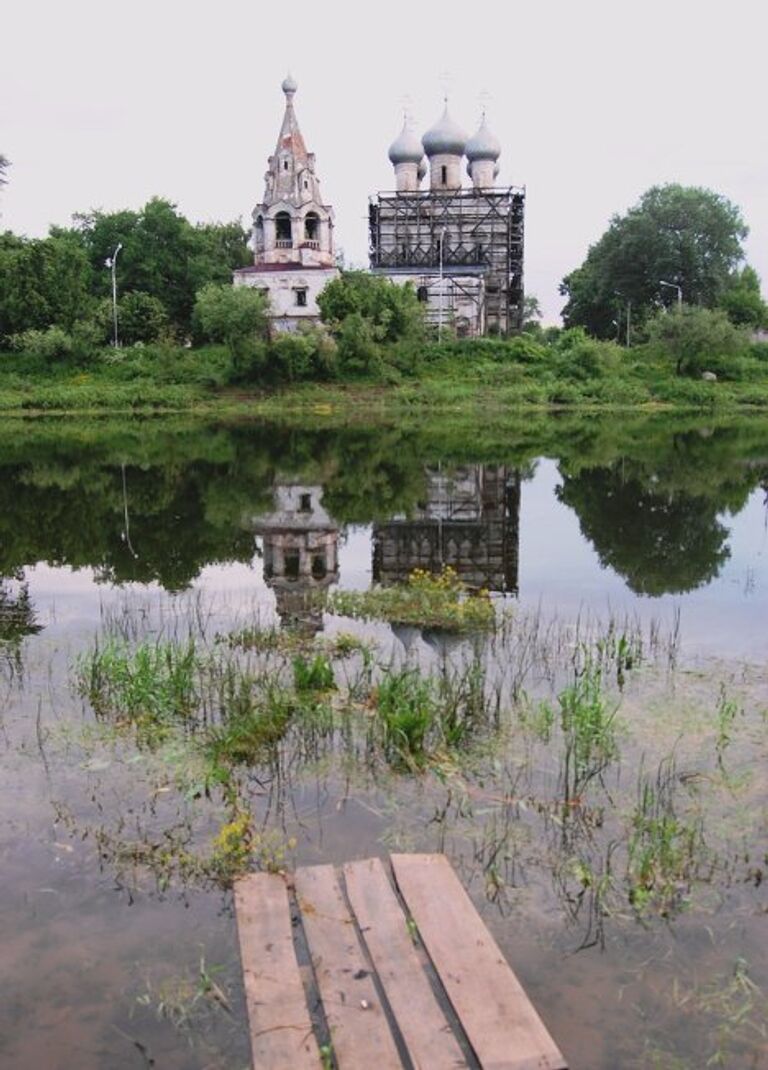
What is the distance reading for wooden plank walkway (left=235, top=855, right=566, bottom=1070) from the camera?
14.0 ft

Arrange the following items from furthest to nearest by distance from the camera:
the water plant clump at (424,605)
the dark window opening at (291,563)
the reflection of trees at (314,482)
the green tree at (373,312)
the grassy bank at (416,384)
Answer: the green tree at (373,312)
the grassy bank at (416,384)
the reflection of trees at (314,482)
the dark window opening at (291,563)
the water plant clump at (424,605)

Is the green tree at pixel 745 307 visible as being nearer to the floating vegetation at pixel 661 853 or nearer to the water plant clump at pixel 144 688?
the water plant clump at pixel 144 688

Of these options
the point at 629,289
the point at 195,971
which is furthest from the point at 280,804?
the point at 629,289

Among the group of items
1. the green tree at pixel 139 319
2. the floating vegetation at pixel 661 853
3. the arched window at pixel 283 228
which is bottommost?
the floating vegetation at pixel 661 853

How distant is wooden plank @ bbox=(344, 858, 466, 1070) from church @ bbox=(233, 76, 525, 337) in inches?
1950

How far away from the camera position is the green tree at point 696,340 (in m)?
51.0

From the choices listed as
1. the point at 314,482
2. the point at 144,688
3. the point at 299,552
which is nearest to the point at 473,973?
the point at 144,688

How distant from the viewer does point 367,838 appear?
21.0 feet

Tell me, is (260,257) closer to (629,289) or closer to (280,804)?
(629,289)

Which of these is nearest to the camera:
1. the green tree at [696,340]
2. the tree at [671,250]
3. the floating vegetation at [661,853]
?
the floating vegetation at [661,853]

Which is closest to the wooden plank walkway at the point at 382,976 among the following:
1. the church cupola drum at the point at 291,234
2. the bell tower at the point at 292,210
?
the church cupola drum at the point at 291,234

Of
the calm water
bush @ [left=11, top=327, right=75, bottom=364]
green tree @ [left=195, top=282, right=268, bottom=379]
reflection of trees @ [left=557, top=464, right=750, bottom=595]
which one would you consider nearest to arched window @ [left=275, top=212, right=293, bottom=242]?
green tree @ [left=195, top=282, right=268, bottom=379]

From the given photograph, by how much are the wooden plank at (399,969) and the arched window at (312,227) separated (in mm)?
52071

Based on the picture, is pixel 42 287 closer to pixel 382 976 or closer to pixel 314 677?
pixel 314 677
